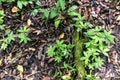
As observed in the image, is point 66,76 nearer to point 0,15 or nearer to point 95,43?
point 95,43

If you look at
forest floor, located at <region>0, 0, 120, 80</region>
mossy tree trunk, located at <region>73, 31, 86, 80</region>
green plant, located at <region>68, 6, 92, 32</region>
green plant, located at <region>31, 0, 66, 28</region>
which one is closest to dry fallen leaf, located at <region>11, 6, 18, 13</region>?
forest floor, located at <region>0, 0, 120, 80</region>

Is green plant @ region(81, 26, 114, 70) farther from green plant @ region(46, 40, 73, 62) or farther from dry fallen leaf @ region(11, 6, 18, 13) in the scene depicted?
dry fallen leaf @ region(11, 6, 18, 13)

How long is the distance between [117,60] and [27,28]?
1.64m

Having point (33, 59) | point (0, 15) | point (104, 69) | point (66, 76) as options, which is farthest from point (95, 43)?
point (0, 15)

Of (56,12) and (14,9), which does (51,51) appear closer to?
(56,12)

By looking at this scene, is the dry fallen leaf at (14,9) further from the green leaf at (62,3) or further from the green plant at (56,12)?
the green leaf at (62,3)

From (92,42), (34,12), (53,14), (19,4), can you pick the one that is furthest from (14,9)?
(92,42)

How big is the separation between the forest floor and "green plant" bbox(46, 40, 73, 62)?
115 mm

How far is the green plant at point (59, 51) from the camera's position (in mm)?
4055

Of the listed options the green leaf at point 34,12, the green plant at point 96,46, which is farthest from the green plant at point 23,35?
the green plant at point 96,46

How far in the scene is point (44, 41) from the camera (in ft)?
14.1

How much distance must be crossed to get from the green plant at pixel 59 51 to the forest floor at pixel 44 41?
115mm

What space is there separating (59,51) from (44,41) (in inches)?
14.8

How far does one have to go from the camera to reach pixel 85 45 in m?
4.13
